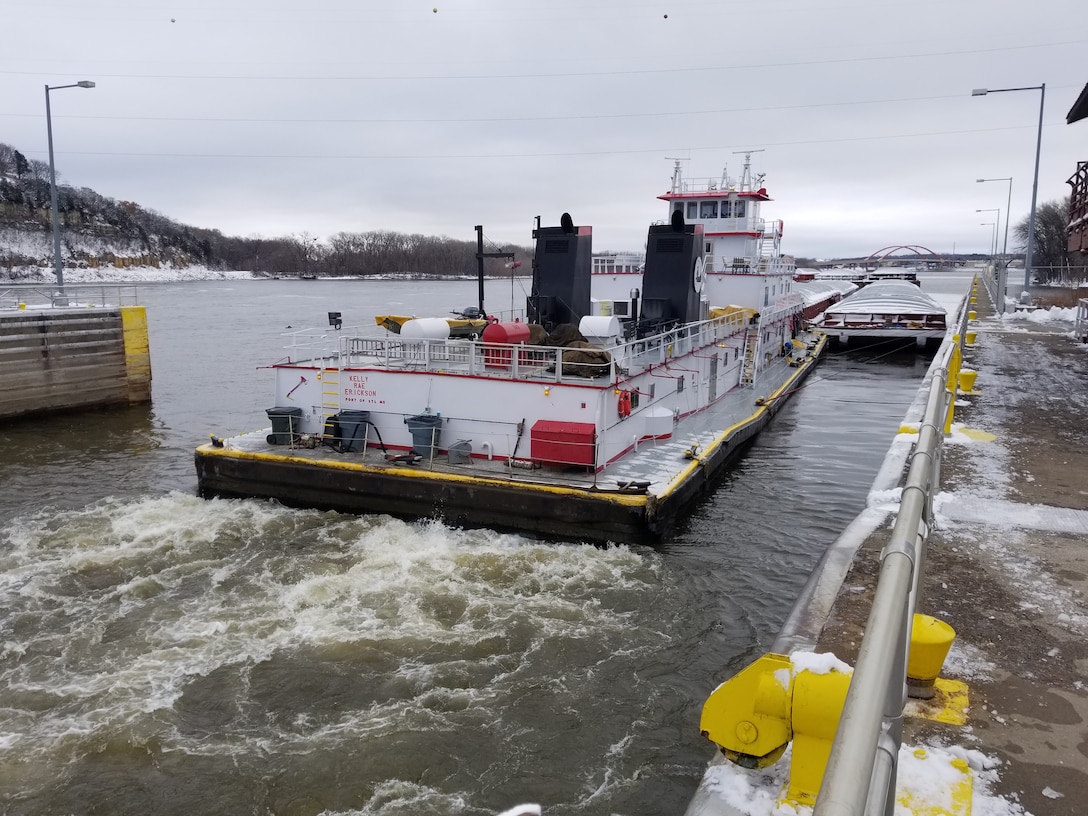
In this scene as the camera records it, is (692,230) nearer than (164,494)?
No

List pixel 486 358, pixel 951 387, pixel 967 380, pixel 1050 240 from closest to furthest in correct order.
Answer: pixel 951 387 → pixel 967 380 → pixel 486 358 → pixel 1050 240

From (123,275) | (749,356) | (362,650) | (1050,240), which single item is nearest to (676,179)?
(749,356)

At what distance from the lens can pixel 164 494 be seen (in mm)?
14617

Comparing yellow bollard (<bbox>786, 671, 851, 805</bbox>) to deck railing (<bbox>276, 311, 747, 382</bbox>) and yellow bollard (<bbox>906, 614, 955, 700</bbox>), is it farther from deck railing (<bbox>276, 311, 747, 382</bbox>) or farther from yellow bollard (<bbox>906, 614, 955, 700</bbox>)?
deck railing (<bbox>276, 311, 747, 382</bbox>)

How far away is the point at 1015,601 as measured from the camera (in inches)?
218

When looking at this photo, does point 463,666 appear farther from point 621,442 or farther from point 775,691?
point 621,442

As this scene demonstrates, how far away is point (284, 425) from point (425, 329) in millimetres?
3239

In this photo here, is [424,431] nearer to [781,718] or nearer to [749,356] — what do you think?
[781,718]

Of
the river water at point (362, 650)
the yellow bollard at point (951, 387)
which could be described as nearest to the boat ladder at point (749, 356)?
the river water at point (362, 650)

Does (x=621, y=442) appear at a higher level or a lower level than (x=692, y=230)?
lower

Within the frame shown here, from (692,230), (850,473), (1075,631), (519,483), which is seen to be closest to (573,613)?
(519,483)

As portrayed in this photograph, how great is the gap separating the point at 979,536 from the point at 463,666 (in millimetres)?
5315

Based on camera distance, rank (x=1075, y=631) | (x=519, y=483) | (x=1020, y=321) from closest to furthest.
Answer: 1. (x=1075, y=631)
2. (x=519, y=483)
3. (x=1020, y=321)

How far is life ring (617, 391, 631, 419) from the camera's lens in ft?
43.0
